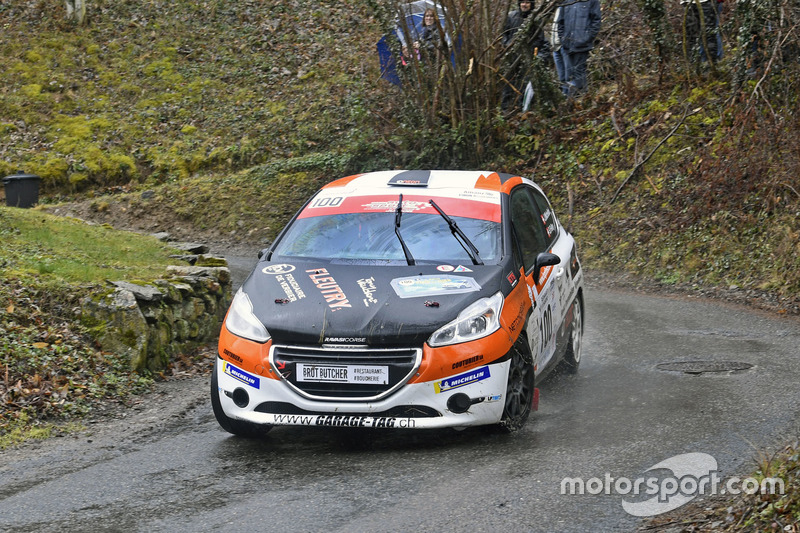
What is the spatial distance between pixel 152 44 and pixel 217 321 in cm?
1845

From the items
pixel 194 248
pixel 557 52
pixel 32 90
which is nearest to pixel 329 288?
pixel 194 248

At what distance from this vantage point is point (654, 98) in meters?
17.5

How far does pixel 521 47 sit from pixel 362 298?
12.1 meters

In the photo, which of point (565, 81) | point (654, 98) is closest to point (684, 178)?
point (654, 98)

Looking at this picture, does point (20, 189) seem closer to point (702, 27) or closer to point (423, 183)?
point (702, 27)

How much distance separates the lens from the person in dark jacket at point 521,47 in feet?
57.1

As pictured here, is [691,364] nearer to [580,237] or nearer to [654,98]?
[580,237]

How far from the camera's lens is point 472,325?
6.39 metres

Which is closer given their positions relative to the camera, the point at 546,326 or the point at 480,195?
the point at 546,326

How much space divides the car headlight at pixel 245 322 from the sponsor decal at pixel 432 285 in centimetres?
97

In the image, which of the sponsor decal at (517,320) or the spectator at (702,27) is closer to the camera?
the sponsor decal at (517,320)

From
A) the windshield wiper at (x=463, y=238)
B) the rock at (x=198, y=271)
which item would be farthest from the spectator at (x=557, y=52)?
the windshield wiper at (x=463, y=238)

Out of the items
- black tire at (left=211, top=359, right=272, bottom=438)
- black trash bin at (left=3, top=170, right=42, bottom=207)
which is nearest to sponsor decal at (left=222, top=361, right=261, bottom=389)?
black tire at (left=211, top=359, right=272, bottom=438)

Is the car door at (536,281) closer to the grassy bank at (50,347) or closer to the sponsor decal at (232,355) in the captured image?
the sponsor decal at (232,355)
